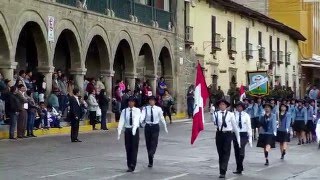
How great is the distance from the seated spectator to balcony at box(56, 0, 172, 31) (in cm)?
430

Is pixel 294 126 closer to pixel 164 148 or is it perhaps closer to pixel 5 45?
pixel 164 148

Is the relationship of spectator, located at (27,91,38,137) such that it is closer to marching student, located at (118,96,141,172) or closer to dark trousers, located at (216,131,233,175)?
marching student, located at (118,96,141,172)

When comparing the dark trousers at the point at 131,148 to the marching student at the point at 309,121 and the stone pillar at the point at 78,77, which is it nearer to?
the stone pillar at the point at 78,77

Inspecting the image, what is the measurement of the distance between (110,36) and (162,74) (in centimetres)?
826

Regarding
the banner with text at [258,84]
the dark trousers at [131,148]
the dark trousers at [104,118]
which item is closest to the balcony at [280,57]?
the banner with text at [258,84]

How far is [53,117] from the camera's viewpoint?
85.4 feet

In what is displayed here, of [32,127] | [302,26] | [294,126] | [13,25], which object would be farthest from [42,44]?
[302,26]

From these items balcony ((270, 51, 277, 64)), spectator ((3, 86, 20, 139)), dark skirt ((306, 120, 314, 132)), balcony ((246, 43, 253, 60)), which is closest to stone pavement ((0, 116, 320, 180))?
spectator ((3, 86, 20, 139))

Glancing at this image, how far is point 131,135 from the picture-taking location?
16.9 m

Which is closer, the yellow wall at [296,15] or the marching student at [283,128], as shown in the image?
the marching student at [283,128]

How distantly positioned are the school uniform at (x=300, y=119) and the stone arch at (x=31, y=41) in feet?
33.0

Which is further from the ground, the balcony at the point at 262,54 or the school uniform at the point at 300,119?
the balcony at the point at 262,54

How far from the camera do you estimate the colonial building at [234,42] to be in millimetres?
43062

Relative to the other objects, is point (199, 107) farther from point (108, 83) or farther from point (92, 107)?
point (108, 83)
